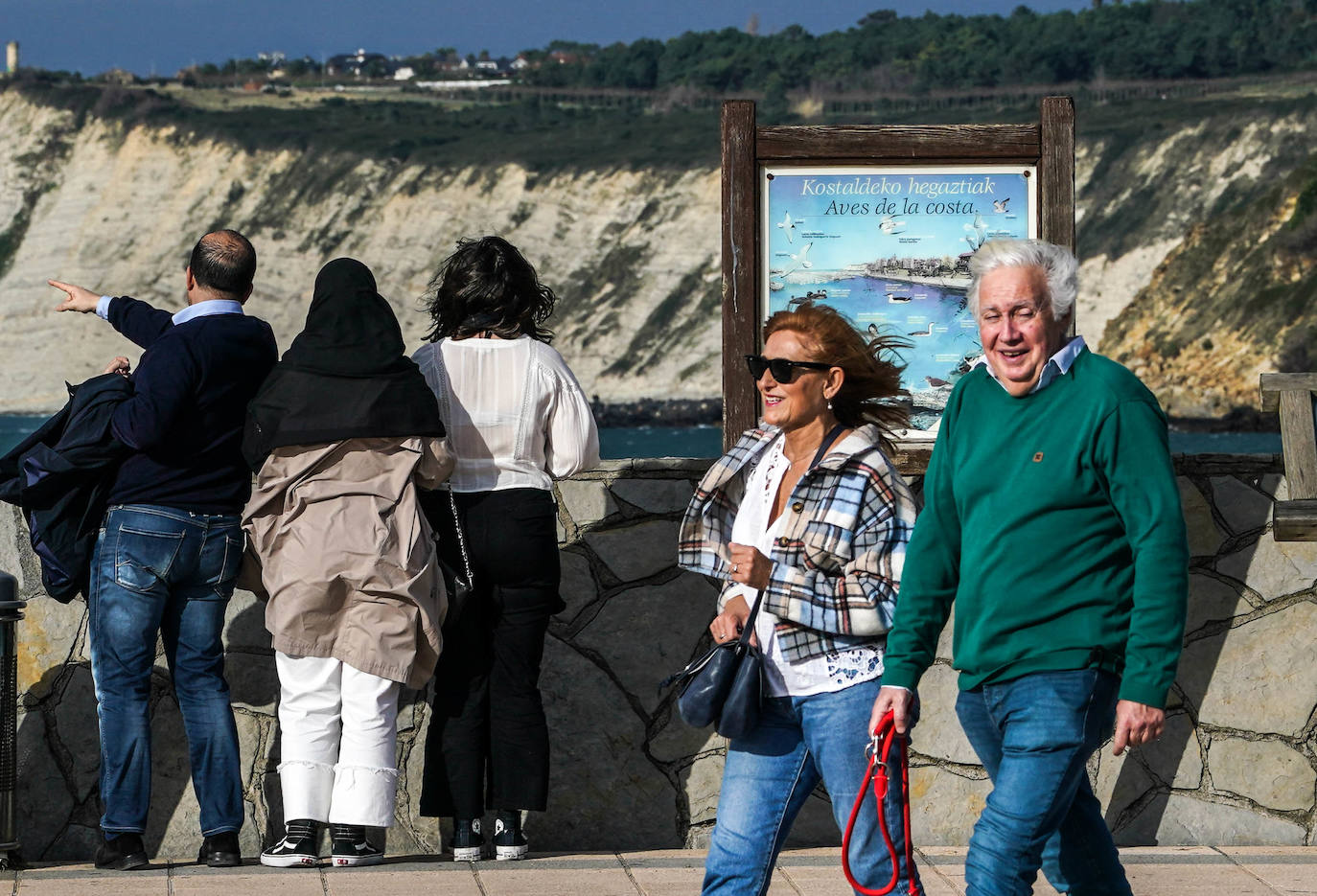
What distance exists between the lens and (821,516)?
354 centimetres

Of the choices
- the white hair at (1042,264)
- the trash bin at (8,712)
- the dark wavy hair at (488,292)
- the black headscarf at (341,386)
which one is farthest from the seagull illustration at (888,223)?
the trash bin at (8,712)

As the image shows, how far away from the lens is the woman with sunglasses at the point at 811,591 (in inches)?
135

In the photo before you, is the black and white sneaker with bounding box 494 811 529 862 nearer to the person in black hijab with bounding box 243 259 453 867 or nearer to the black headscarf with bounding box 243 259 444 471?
the person in black hijab with bounding box 243 259 453 867

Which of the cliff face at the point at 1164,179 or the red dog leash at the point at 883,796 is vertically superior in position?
the cliff face at the point at 1164,179

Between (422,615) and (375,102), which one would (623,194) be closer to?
(375,102)

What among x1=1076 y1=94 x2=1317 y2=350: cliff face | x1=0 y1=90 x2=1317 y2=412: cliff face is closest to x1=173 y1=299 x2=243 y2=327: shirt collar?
x1=0 y1=90 x2=1317 y2=412: cliff face

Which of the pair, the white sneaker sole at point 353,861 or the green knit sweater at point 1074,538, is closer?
the green knit sweater at point 1074,538

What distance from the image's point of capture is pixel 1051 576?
3117mm

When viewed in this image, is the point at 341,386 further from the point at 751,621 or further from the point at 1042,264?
the point at 1042,264

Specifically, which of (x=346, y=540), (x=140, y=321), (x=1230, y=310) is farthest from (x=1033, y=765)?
(x=1230, y=310)

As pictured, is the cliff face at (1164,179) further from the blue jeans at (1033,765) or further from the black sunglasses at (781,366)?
the blue jeans at (1033,765)

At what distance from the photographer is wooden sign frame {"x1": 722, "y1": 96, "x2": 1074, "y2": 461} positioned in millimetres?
4965

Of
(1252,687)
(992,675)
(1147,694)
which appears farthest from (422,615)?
(1252,687)

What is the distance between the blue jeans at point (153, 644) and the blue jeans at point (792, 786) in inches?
66.3
